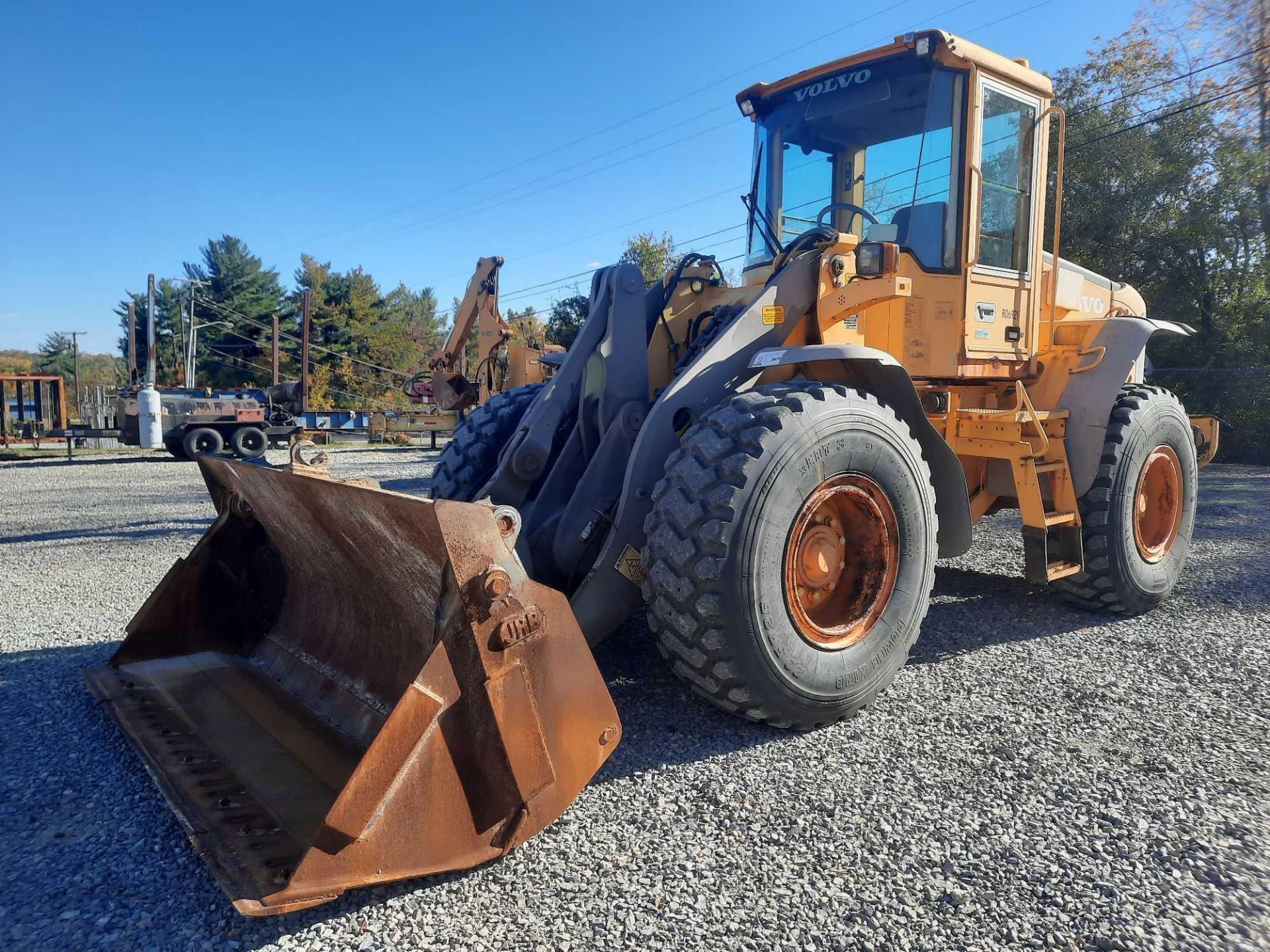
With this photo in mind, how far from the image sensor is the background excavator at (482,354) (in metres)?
13.8

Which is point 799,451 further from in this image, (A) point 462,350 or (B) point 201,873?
(A) point 462,350

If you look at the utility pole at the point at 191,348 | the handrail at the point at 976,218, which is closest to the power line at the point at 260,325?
the utility pole at the point at 191,348

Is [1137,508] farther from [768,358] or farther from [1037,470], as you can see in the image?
[768,358]

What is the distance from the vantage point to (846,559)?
359 cm

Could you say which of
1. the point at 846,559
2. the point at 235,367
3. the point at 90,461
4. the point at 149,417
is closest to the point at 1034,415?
the point at 846,559

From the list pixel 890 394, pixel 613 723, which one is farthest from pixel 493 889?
pixel 890 394

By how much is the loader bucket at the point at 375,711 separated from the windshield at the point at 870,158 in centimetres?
306

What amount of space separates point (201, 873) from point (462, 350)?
1381 cm

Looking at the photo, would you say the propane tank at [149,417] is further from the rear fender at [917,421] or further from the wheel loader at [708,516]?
the rear fender at [917,421]

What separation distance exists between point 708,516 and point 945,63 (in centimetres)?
297

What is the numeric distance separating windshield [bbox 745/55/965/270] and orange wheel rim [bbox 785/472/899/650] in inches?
64.9

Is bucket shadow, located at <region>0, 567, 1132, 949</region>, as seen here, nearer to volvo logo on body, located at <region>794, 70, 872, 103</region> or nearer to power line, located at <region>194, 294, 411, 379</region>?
volvo logo on body, located at <region>794, 70, 872, 103</region>

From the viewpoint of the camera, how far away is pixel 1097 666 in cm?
420

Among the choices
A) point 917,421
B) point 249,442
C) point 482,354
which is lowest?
point 249,442
